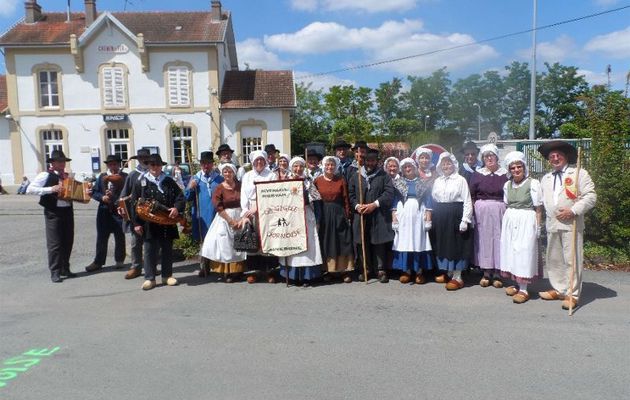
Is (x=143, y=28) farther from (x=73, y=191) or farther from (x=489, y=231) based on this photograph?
(x=489, y=231)

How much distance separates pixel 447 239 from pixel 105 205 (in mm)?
5405

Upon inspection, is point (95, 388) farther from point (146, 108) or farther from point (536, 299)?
point (146, 108)

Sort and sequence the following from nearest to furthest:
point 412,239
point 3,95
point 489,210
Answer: point 489,210, point 412,239, point 3,95

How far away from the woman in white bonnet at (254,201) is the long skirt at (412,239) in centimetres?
183

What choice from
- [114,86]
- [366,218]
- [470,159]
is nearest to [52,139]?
[114,86]

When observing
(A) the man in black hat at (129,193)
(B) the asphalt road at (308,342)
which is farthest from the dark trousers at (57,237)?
(A) the man in black hat at (129,193)

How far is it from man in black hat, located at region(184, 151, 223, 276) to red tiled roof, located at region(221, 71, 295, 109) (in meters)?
20.7

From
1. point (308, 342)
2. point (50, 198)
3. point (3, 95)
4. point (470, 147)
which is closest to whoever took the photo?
point (308, 342)

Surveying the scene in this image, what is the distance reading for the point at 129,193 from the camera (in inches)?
273

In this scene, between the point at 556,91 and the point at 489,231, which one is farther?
the point at 556,91

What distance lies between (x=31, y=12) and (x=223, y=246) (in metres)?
29.7

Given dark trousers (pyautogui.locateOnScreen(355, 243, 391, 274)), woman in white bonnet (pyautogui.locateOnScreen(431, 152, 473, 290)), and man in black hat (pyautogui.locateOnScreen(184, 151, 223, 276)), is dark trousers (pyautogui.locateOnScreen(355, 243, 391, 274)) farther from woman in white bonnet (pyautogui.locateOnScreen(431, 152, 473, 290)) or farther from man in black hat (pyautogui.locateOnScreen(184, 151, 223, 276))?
man in black hat (pyautogui.locateOnScreen(184, 151, 223, 276))

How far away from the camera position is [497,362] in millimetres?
4070

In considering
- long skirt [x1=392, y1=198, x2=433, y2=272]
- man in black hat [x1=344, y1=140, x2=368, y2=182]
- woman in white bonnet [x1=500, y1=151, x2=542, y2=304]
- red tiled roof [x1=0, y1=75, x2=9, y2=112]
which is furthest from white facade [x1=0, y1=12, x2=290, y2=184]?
woman in white bonnet [x1=500, y1=151, x2=542, y2=304]
